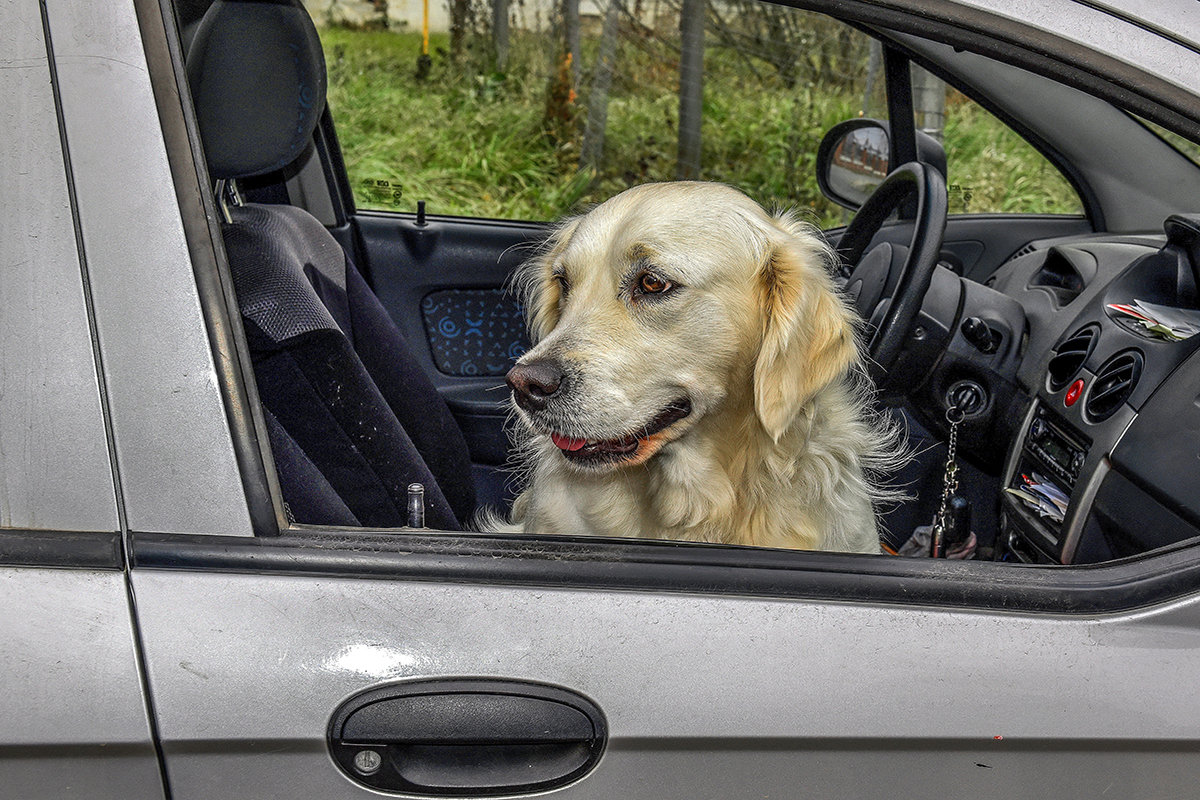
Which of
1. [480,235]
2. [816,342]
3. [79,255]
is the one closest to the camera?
[79,255]

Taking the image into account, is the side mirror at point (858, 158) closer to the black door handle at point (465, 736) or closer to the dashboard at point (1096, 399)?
the dashboard at point (1096, 399)

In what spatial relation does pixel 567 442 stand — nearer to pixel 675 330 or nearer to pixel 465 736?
pixel 675 330

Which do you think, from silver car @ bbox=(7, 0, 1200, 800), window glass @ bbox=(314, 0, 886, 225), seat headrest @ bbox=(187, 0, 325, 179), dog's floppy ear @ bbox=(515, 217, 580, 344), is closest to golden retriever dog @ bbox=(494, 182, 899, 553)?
dog's floppy ear @ bbox=(515, 217, 580, 344)

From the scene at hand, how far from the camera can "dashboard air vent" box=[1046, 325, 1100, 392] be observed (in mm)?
2346

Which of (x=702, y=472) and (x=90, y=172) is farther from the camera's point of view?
(x=702, y=472)

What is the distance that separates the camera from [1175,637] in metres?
1.22

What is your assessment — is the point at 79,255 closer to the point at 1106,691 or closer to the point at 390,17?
the point at 1106,691

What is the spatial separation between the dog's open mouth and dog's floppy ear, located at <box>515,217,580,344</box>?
1.94 ft

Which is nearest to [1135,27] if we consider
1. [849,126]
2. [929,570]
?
[929,570]

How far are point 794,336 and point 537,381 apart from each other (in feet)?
1.85

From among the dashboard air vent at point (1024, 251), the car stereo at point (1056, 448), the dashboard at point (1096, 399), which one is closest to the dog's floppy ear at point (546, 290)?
the dashboard at point (1096, 399)

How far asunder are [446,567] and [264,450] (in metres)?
0.25

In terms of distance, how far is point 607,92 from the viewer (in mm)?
7559

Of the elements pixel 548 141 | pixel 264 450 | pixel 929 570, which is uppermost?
pixel 264 450
